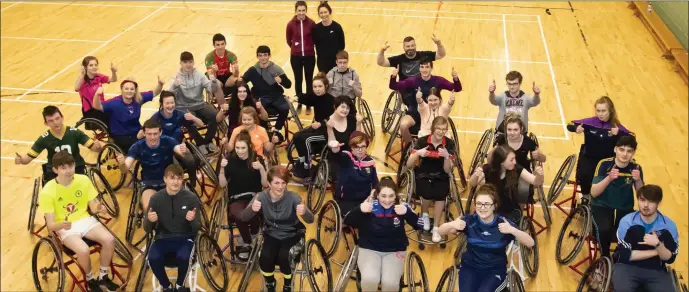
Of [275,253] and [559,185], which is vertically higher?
[559,185]

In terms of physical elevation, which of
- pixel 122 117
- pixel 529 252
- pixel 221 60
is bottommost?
pixel 529 252

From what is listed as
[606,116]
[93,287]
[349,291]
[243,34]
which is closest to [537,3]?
[243,34]

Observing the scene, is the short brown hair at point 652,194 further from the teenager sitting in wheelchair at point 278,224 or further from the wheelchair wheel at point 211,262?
the wheelchair wheel at point 211,262

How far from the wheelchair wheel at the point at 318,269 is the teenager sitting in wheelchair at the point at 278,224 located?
0.21 meters

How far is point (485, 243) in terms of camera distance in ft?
18.5

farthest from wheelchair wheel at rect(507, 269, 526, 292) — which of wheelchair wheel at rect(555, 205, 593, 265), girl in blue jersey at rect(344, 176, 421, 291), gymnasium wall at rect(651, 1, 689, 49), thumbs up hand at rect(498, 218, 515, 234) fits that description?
gymnasium wall at rect(651, 1, 689, 49)

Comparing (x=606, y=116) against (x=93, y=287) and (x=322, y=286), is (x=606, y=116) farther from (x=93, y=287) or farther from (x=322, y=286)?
(x=93, y=287)

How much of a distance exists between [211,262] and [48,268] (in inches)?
56.1

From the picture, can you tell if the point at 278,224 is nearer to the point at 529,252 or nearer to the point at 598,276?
the point at 529,252

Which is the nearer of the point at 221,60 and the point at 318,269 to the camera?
the point at 318,269

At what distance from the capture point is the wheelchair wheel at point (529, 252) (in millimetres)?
6309

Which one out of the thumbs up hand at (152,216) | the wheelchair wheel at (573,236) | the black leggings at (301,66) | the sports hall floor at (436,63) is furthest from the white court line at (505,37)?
the thumbs up hand at (152,216)

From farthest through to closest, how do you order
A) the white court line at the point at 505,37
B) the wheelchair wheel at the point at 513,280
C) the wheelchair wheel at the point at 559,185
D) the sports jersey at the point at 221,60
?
1. the white court line at the point at 505,37
2. the sports jersey at the point at 221,60
3. the wheelchair wheel at the point at 559,185
4. the wheelchair wheel at the point at 513,280

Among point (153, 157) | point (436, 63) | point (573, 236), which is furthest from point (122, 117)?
point (436, 63)
